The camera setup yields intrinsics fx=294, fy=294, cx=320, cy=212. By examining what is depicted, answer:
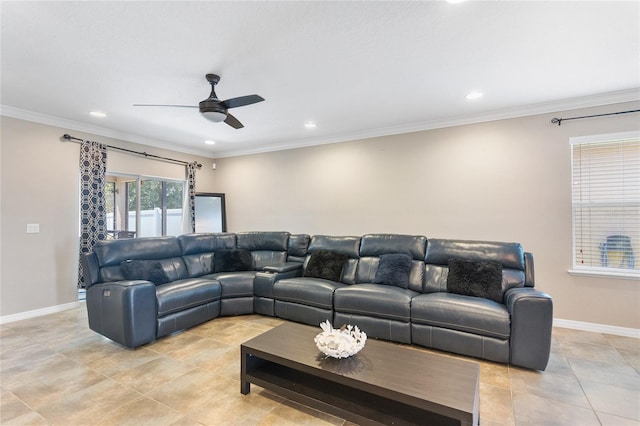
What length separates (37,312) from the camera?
4.06 meters

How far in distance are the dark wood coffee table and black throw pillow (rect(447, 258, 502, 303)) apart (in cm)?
131

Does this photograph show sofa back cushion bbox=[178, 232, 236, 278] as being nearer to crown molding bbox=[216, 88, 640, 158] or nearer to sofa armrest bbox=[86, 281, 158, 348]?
sofa armrest bbox=[86, 281, 158, 348]

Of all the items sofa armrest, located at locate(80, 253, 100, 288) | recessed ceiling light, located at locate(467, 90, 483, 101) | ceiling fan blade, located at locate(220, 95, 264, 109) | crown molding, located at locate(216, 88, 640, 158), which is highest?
recessed ceiling light, located at locate(467, 90, 483, 101)

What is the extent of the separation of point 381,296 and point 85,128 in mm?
5012

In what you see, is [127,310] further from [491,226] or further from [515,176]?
[515,176]

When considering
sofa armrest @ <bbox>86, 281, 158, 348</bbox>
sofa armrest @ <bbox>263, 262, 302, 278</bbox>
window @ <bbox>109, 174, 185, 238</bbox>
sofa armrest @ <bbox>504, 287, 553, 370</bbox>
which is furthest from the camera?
window @ <bbox>109, 174, 185, 238</bbox>

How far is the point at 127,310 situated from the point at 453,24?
12.6 feet

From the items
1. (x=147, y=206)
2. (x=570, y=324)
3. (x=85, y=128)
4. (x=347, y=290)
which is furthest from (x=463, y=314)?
(x=85, y=128)

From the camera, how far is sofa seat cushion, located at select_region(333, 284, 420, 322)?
3088 mm

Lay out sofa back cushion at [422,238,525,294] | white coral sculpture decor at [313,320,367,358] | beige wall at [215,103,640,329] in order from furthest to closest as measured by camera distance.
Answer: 1. beige wall at [215,103,640,329]
2. sofa back cushion at [422,238,525,294]
3. white coral sculpture decor at [313,320,367,358]

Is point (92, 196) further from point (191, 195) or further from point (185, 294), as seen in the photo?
point (185, 294)

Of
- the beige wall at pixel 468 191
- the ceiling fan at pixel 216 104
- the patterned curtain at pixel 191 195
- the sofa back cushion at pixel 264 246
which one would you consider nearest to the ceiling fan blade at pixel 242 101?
the ceiling fan at pixel 216 104

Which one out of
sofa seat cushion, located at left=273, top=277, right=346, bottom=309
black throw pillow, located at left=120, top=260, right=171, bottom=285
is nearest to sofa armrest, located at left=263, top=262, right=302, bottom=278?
sofa seat cushion, located at left=273, top=277, right=346, bottom=309

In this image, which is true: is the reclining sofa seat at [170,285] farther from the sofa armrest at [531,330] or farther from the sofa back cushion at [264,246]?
the sofa armrest at [531,330]
